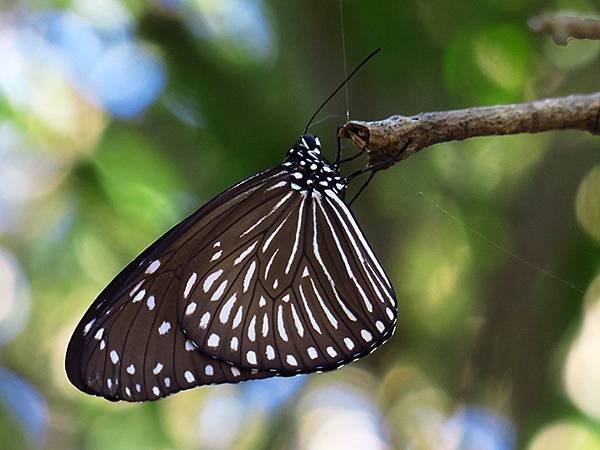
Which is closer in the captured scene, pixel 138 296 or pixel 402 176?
pixel 138 296

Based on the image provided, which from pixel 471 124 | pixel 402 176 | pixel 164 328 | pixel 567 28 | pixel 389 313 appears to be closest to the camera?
pixel 567 28

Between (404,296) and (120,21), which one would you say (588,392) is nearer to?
Answer: (404,296)

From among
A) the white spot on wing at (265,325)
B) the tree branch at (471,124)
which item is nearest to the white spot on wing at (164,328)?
the white spot on wing at (265,325)

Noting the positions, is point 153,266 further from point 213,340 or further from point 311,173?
point 311,173

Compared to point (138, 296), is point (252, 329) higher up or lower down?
lower down

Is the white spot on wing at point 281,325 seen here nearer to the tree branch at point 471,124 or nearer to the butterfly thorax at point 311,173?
the butterfly thorax at point 311,173

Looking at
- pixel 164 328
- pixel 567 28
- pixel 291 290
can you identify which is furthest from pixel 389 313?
pixel 567 28

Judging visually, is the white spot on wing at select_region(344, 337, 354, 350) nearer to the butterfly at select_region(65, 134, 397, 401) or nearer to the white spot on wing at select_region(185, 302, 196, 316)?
the butterfly at select_region(65, 134, 397, 401)
